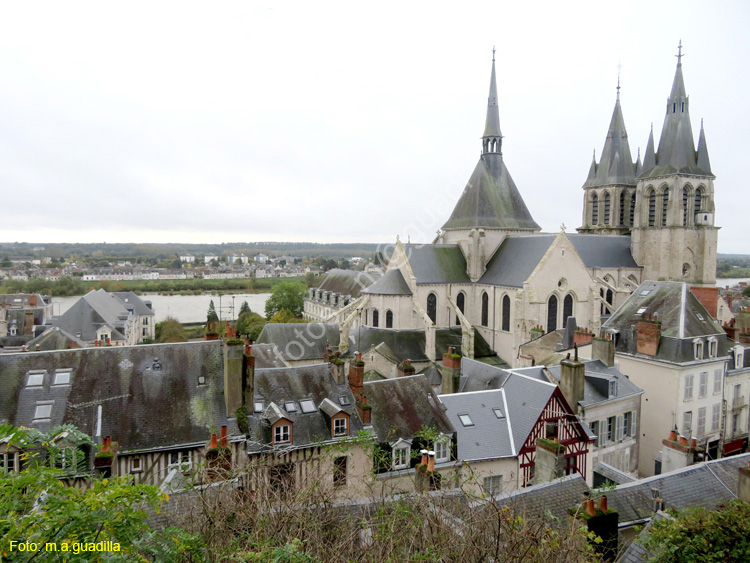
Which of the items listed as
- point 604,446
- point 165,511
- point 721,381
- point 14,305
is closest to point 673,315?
point 721,381

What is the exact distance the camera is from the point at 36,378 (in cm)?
1266

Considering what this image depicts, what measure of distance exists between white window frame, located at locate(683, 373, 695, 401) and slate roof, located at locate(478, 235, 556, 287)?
10.7 m

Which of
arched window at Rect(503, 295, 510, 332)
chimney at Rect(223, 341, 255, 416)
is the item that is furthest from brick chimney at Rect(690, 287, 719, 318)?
chimney at Rect(223, 341, 255, 416)

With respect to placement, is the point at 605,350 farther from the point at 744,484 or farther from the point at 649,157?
the point at 649,157

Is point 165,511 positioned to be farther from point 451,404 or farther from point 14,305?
point 14,305

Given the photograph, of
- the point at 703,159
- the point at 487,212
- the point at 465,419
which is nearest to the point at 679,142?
the point at 703,159

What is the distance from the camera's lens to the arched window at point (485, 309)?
3112 cm

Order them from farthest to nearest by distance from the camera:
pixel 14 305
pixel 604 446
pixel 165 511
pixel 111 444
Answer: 1. pixel 14 305
2. pixel 604 446
3. pixel 111 444
4. pixel 165 511

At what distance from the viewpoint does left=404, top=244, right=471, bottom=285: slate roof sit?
101 ft

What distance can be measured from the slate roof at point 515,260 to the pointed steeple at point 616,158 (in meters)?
18.5

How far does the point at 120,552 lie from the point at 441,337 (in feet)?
85.9

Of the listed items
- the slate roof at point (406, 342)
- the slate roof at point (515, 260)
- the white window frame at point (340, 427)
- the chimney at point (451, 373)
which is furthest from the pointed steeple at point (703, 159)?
the white window frame at point (340, 427)

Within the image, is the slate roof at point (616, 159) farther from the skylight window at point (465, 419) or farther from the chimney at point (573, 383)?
the skylight window at point (465, 419)

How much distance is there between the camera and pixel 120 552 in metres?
4.05
